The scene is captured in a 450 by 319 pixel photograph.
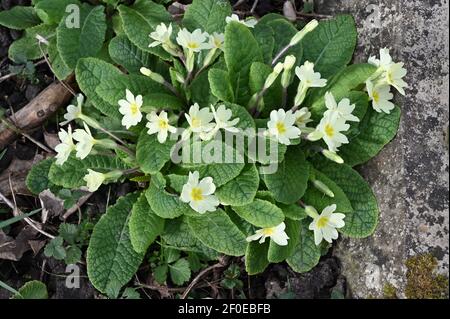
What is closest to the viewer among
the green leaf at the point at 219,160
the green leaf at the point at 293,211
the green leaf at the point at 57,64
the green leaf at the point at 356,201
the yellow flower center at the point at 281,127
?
the yellow flower center at the point at 281,127

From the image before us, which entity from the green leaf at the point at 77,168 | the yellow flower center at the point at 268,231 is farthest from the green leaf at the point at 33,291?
the yellow flower center at the point at 268,231

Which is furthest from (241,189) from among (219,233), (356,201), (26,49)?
(26,49)

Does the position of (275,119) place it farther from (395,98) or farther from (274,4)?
(274,4)

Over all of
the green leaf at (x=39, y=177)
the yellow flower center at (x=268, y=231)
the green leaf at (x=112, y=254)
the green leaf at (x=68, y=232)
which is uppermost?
the yellow flower center at (x=268, y=231)

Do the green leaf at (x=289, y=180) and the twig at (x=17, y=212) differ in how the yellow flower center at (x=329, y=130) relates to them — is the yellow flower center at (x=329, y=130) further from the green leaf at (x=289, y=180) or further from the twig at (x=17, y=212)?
the twig at (x=17, y=212)

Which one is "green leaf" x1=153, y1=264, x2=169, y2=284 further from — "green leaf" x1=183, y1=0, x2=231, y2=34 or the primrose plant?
"green leaf" x1=183, y1=0, x2=231, y2=34

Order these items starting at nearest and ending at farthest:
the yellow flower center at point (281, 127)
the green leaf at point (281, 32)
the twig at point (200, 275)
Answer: the yellow flower center at point (281, 127) → the green leaf at point (281, 32) → the twig at point (200, 275)
